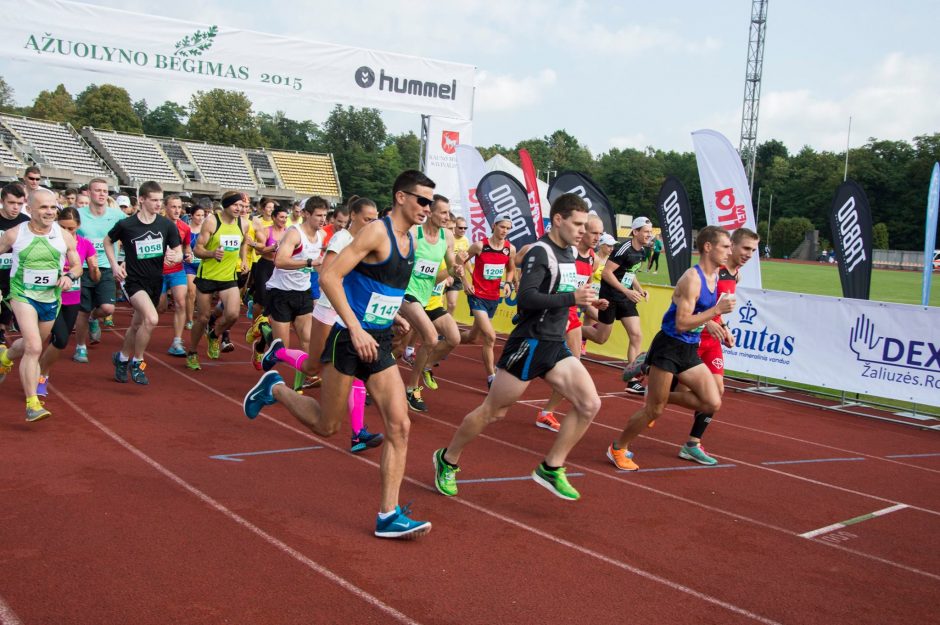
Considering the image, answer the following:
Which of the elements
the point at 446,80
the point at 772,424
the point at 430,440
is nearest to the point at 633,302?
the point at 772,424

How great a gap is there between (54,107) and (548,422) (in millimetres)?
84996

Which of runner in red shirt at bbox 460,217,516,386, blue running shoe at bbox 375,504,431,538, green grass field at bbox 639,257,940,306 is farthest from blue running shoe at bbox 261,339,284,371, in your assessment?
green grass field at bbox 639,257,940,306

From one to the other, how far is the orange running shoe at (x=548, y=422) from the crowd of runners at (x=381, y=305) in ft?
0.05

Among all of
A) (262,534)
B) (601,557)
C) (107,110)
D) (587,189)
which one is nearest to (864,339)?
(587,189)

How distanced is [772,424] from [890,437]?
1.30m

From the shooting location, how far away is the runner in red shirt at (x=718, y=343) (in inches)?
267

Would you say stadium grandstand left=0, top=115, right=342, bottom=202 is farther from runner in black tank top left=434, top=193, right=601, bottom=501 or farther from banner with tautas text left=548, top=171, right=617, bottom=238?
runner in black tank top left=434, top=193, right=601, bottom=501

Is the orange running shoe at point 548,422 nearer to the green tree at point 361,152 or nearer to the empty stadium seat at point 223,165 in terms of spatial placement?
the empty stadium seat at point 223,165

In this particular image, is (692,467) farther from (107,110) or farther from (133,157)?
(107,110)

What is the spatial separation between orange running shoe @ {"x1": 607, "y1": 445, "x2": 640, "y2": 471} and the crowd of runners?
2cm

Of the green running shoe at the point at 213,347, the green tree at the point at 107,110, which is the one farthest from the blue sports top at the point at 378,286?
the green tree at the point at 107,110

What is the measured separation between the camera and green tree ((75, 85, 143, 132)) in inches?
2953

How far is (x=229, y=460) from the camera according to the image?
5902 millimetres

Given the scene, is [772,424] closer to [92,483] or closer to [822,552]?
[822,552]
